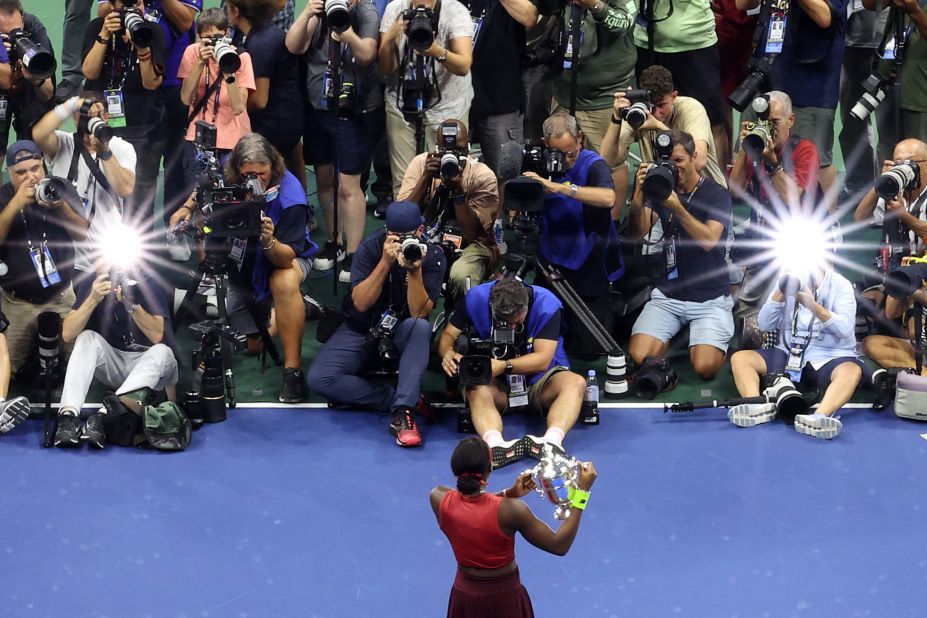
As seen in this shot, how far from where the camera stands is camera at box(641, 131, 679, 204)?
8789 millimetres

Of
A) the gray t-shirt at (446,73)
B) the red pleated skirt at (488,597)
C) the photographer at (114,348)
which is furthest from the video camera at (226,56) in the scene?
the red pleated skirt at (488,597)

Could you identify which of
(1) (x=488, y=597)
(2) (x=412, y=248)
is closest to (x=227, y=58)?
(2) (x=412, y=248)

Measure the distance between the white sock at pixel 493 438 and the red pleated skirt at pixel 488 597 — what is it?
84.4 inches

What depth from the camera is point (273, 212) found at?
910cm

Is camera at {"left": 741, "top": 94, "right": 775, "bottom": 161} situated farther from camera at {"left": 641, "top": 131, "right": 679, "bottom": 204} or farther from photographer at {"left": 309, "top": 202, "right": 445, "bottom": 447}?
photographer at {"left": 309, "top": 202, "right": 445, "bottom": 447}

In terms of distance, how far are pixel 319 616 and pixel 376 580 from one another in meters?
0.37

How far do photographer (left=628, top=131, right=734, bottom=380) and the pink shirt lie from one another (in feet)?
7.50

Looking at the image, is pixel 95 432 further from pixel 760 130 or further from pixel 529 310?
pixel 760 130

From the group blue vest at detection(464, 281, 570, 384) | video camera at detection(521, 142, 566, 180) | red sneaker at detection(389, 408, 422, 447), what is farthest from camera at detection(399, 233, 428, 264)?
video camera at detection(521, 142, 566, 180)

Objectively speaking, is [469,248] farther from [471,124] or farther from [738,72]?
[738,72]

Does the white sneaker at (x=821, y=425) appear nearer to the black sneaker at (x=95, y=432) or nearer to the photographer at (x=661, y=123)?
the photographer at (x=661, y=123)

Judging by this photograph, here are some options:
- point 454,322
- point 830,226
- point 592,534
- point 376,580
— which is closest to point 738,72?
point 830,226

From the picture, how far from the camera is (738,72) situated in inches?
409

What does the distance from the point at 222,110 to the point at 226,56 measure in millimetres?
507
